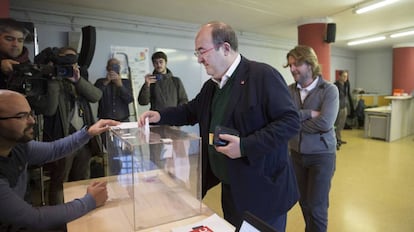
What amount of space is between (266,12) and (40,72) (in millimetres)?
3746

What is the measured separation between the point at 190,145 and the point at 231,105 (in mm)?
248

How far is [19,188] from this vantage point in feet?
4.25

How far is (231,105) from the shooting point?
4.02ft

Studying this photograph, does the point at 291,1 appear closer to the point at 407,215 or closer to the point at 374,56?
the point at 407,215

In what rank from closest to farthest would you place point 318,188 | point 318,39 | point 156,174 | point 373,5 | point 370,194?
point 156,174 < point 318,188 < point 370,194 < point 373,5 < point 318,39

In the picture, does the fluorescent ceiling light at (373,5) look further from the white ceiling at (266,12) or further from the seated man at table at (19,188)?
the seated man at table at (19,188)

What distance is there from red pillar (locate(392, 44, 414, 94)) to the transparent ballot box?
9.40 meters

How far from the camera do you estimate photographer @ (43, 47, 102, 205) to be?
247 centimetres

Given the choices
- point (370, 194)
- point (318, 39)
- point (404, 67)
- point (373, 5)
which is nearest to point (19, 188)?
point (370, 194)

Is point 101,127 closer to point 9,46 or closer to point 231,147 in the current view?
point 231,147

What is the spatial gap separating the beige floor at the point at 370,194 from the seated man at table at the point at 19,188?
1937mm

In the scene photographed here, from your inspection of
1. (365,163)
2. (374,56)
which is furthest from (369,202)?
(374,56)

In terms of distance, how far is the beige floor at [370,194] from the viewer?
2.63m

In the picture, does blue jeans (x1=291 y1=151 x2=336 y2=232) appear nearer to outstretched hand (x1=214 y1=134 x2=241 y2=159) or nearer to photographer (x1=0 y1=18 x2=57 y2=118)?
outstretched hand (x1=214 y1=134 x2=241 y2=159)
